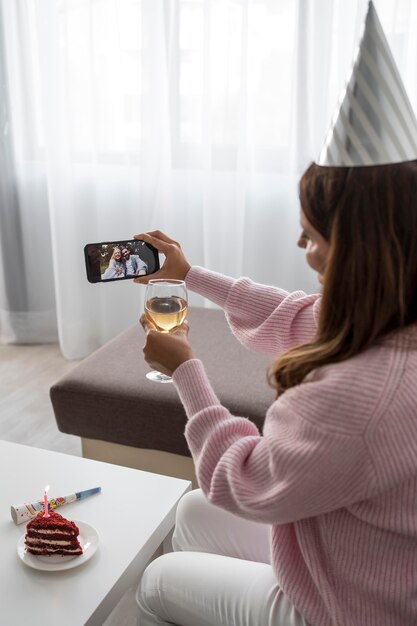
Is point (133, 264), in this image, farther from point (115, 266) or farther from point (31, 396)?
point (31, 396)

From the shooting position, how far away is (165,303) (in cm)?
121

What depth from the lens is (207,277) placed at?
1.40 m

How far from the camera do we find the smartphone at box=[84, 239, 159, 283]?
4.41 feet

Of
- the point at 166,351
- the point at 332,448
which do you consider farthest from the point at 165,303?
the point at 332,448

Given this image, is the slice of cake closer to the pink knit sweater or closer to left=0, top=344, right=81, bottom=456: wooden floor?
the pink knit sweater

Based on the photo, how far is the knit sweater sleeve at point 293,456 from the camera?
761mm

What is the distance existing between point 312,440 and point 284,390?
14 cm

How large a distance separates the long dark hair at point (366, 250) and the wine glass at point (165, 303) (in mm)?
437

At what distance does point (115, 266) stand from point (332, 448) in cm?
74

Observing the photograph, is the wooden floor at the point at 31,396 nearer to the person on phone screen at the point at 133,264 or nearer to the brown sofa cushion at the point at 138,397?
the brown sofa cushion at the point at 138,397

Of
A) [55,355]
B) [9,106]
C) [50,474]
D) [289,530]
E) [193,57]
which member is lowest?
[55,355]

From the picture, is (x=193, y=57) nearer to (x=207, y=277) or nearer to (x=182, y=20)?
(x=182, y=20)

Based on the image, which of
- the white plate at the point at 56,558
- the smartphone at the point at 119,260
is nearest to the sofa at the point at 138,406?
the smartphone at the point at 119,260

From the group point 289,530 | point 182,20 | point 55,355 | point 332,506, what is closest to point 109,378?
point 289,530
